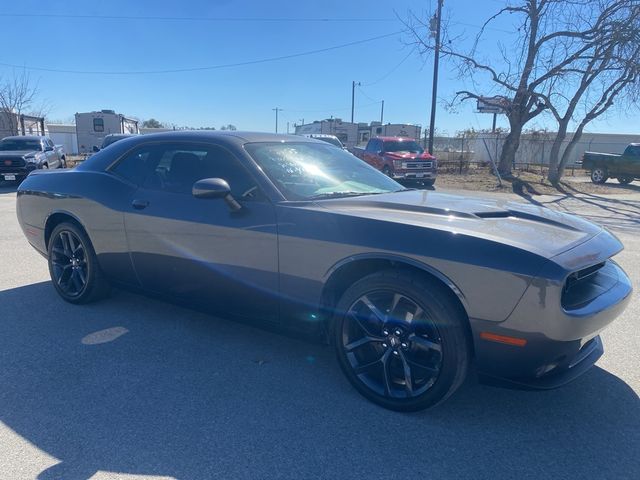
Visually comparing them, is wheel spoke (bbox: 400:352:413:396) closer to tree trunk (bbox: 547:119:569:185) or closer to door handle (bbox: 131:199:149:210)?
door handle (bbox: 131:199:149:210)

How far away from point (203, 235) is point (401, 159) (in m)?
14.4

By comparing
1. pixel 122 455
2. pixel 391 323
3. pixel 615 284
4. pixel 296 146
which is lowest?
pixel 122 455

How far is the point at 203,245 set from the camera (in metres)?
3.45

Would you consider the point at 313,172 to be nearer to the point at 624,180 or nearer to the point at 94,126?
the point at 624,180

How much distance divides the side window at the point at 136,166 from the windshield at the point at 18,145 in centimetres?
1550

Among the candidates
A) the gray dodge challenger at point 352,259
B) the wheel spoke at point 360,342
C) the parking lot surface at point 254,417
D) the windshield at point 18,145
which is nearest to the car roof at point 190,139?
the gray dodge challenger at point 352,259

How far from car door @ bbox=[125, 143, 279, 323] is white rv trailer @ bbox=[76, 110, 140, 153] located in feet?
111

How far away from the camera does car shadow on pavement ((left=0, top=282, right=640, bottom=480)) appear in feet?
7.70

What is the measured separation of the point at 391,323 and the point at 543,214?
56.5 inches

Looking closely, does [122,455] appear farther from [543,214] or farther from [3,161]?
[3,161]

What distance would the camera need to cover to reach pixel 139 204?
3826mm

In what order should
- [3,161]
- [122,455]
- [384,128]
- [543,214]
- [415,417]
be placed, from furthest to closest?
1. [384,128]
2. [3,161]
3. [543,214]
4. [415,417]
5. [122,455]

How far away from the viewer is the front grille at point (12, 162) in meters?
15.4

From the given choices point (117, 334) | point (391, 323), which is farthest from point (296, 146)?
point (117, 334)
